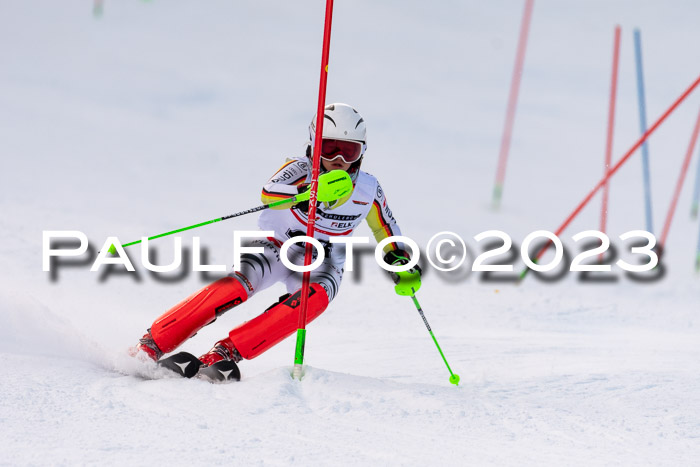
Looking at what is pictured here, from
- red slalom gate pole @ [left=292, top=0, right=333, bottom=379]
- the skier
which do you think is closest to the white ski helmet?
the skier

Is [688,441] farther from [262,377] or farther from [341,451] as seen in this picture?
[262,377]

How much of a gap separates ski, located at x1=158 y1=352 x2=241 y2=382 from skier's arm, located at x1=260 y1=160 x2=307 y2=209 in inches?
32.9

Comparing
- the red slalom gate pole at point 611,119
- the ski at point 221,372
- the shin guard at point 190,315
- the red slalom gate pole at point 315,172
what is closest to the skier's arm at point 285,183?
the red slalom gate pole at point 315,172

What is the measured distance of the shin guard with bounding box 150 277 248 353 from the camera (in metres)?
3.41

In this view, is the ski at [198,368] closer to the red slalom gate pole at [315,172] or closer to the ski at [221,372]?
the ski at [221,372]

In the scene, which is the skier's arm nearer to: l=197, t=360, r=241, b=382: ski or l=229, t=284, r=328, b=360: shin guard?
l=229, t=284, r=328, b=360: shin guard

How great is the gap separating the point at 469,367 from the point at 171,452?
2.31m

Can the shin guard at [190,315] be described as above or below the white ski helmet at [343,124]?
below

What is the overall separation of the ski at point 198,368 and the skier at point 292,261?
0.11 meters

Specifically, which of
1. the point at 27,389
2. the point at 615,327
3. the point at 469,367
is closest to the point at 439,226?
the point at 615,327

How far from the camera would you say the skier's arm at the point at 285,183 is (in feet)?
11.7

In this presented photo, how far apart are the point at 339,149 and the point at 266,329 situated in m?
0.98

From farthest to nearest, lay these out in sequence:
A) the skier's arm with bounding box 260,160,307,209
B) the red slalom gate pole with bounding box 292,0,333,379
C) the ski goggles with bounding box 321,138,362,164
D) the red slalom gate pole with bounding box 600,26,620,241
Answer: the red slalom gate pole with bounding box 600,26,620,241 → the ski goggles with bounding box 321,138,362,164 → the skier's arm with bounding box 260,160,307,209 → the red slalom gate pole with bounding box 292,0,333,379

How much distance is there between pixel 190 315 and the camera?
342 cm
